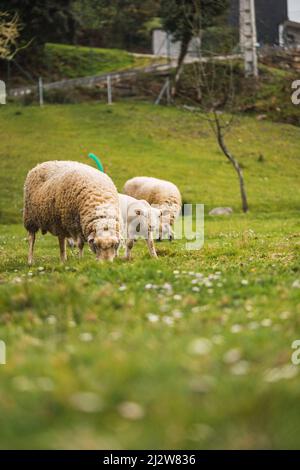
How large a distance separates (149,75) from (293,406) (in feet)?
160

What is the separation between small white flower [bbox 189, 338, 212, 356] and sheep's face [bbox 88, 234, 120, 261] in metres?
5.81

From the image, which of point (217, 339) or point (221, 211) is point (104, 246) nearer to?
point (217, 339)

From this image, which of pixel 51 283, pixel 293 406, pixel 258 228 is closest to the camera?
pixel 293 406

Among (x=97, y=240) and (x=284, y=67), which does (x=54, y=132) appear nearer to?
(x=284, y=67)

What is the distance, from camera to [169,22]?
1825 inches

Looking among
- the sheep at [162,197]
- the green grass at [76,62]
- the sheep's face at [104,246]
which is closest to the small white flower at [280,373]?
Answer: the sheep's face at [104,246]

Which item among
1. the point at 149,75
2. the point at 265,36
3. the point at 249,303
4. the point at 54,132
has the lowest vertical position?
the point at 249,303

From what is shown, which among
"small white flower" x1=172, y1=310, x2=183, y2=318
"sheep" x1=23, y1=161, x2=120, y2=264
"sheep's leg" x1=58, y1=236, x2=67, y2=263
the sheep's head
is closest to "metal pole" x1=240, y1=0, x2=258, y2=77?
"sheep" x1=23, y1=161, x2=120, y2=264

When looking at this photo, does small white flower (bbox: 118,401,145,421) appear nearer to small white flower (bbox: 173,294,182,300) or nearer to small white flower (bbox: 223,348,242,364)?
small white flower (bbox: 223,348,242,364)

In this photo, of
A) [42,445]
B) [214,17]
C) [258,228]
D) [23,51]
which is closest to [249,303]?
[42,445]

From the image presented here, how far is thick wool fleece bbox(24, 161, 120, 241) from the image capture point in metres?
10.8

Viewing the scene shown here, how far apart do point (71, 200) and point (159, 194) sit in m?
8.11

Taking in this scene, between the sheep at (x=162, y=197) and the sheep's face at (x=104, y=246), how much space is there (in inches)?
307

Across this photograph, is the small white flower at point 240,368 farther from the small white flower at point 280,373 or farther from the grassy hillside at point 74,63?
the grassy hillside at point 74,63
